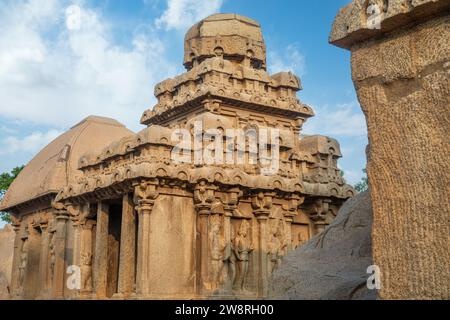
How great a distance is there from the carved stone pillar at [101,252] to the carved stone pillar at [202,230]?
9.59ft

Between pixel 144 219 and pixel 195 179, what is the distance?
159 cm

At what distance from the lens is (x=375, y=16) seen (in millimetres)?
3174

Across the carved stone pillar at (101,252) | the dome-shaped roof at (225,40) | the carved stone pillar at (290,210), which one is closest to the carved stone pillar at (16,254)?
the carved stone pillar at (101,252)

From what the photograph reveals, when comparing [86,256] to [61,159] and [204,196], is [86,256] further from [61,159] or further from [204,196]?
[61,159]

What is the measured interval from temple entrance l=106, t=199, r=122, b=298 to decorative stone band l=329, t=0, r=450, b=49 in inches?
471

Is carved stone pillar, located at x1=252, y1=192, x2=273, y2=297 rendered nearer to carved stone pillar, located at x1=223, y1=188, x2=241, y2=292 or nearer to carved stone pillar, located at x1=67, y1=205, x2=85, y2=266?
carved stone pillar, located at x1=223, y1=188, x2=241, y2=292

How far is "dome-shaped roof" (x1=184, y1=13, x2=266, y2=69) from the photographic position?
62.1 ft

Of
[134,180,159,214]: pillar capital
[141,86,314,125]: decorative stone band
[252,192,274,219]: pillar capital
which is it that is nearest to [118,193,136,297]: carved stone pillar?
[134,180,159,214]: pillar capital

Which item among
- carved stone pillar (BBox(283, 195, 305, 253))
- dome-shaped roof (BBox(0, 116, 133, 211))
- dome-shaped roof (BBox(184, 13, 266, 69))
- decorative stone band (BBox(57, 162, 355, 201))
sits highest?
dome-shaped roof (BBox(184, 13, 266, 69))

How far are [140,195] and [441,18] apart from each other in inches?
398

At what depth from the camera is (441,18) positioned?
294 cm

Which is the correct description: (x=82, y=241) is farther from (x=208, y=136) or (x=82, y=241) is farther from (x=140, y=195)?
(x=208, y=136)
